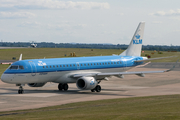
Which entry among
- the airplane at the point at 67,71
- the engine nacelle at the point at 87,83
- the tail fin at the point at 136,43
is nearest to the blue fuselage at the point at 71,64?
the airplane at the point at 67,71

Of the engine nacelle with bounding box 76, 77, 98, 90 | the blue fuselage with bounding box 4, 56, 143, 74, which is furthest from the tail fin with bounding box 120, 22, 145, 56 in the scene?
the engine nacelle with bounding box 76, 77, 98, 90

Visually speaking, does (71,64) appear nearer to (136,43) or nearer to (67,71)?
(67,71)

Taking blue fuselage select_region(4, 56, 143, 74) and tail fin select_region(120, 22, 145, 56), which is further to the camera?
tail fin select_region(120, 22, 145, 56)

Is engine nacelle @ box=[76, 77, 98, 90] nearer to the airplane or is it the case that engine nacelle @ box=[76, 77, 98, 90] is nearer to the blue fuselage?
the airplane

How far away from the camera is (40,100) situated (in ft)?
110

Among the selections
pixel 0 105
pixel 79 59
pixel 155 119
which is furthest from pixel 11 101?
pixel 155 119

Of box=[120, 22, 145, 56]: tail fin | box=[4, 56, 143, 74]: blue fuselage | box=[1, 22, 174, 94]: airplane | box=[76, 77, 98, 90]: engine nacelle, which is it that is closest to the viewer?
box=[1, 22, 174, 94]: airplane

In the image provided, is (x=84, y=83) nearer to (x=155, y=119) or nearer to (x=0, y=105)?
(x=0, y=105)

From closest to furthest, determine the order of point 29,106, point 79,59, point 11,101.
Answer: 1. point 29,106
2. point 11,101
3. point 79,59

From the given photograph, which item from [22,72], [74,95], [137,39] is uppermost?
[137,39]

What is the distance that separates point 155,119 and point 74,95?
18.8 meters

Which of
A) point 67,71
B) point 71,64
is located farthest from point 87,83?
point 71,64

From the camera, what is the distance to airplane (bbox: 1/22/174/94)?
1497 inches

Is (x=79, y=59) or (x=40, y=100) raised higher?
(x=79, y=59)
